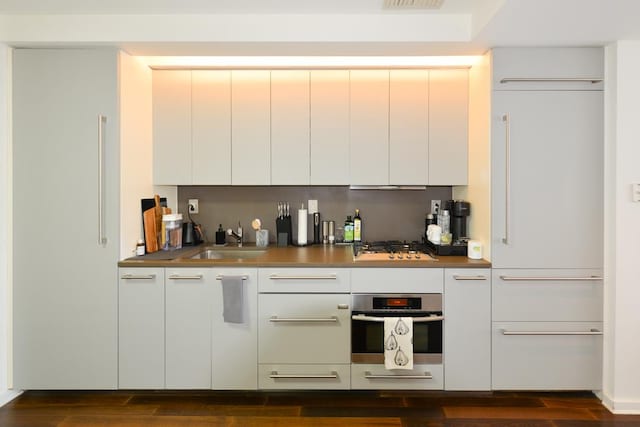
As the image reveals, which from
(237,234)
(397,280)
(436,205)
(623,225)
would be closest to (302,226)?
(237,234)

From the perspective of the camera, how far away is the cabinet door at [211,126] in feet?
11.1

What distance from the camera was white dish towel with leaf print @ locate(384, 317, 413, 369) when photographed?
112 inches

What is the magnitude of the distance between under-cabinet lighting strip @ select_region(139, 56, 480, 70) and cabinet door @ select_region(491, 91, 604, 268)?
502mm

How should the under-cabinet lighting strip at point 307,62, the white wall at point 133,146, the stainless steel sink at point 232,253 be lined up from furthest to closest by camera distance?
the stainless steel sink at point 232,253 → the under-cabinet lighting strip at point 307,62 → the white wall at point 133,146

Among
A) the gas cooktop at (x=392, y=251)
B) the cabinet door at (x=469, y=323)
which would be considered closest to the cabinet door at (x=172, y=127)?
the gas cooktop at (x=392, y=251)

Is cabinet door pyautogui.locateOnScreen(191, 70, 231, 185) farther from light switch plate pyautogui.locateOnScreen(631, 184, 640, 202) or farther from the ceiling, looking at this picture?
light switch plate pyautogui.locateOnScreen(631, 184, 640, 202)

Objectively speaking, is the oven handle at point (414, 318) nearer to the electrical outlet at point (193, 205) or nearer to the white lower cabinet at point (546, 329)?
the white lower cabinet at point (546, 329)

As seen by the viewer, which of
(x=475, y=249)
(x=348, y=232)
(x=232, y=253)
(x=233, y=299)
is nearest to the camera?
(x=233, y=299)

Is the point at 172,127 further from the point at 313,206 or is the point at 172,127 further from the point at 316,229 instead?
the point at 316,229

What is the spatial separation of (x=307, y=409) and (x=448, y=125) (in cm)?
210

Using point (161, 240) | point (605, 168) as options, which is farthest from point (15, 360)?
point (605, 168)

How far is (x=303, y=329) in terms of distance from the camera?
2.93 m

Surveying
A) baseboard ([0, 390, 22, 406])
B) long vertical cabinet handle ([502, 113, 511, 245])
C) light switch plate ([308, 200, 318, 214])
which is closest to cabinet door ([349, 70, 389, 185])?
light switch plate ([308, 200, 318, 214])

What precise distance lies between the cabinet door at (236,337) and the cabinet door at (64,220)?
0.62m
